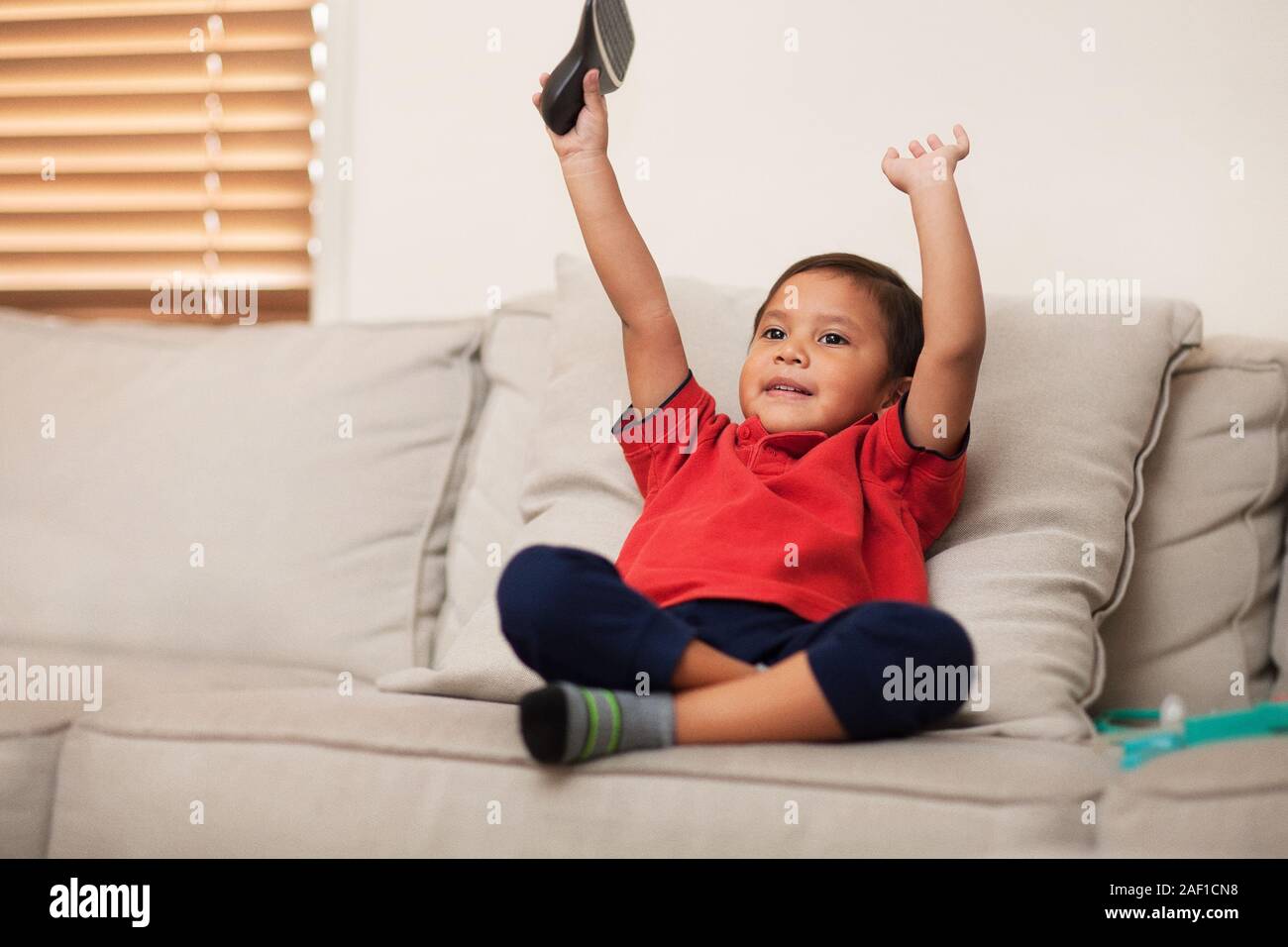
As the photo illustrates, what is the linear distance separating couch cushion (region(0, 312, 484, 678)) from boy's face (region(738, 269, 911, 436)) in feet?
1.50

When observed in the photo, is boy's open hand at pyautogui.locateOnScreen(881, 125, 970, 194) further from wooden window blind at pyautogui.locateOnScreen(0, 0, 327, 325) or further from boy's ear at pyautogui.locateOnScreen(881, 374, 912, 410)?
wooden window blind at pyautogui.locateOnScreen(0, 0, 327, 325)

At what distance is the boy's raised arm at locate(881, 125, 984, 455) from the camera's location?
3.34ft

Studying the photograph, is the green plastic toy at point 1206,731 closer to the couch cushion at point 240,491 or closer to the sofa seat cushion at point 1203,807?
the sofa seat cushion at point 1203,807

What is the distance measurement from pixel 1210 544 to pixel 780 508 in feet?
1.60

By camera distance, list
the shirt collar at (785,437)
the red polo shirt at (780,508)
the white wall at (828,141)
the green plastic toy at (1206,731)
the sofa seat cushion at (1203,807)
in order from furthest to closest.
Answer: the white wall at (828,141), the shirt collar at (785,437), the red polo shirt at (780,508), the green plastic toy at (1206,731), the sofa seat cushion at (1203,807)

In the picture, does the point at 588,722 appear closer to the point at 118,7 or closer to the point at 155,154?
the point at 155,154

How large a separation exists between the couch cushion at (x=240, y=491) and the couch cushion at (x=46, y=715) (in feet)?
0.33

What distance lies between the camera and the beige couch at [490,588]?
Result: 2.42 feet

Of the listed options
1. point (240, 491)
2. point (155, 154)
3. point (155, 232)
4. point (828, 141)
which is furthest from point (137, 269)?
point (828, 141)

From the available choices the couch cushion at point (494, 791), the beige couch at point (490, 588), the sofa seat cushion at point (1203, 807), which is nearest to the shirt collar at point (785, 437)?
the beige couch at point (490, 588)

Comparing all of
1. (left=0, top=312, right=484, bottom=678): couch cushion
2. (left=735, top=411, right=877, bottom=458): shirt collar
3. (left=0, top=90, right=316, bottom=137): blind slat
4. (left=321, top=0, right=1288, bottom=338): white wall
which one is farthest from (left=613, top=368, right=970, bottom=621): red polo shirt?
(left=0, top=90, right=316, bottom=137): blind slat
